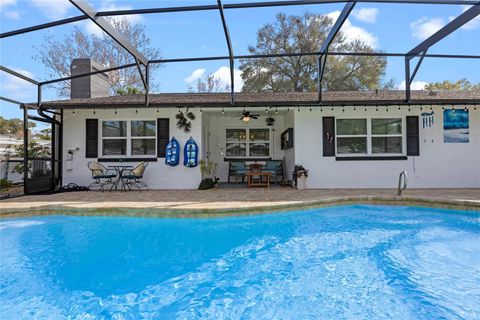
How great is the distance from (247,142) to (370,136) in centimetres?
459

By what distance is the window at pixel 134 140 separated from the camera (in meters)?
8.50

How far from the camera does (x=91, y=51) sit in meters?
15.6

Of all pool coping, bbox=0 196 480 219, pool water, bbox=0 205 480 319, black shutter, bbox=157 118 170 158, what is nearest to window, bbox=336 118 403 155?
pool coping, bbox=0 196 480 219

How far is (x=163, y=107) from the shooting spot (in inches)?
316

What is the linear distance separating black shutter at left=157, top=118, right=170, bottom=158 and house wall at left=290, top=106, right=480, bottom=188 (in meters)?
4.01

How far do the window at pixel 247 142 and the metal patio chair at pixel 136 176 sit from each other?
151 inches

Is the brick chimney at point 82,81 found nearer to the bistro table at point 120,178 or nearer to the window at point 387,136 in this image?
the bistro table at point 120,178

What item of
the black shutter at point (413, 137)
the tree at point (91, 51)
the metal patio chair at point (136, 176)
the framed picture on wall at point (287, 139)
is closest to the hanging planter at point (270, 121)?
the framed picture on wall at point (287, 139)

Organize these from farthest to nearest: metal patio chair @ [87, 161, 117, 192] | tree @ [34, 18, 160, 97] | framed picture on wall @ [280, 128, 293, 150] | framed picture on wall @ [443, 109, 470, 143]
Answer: tree @ [34, 18, 160, 97], framed picture on wall @ [280, 128, 293, 150], framed picture on wall @ [443, 109, 470, 143], metal patio chair @ [87, 161, 117, 192]

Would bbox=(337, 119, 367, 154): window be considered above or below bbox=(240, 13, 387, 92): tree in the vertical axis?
below

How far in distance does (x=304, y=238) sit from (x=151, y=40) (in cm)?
1648

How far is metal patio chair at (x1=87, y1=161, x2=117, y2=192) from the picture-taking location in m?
7.54

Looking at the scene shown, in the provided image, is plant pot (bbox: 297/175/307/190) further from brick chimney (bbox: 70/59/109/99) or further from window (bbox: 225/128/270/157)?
brick chimney (bbox: 70/59/109/99)

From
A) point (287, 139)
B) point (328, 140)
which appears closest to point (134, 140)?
point (287, 139)
